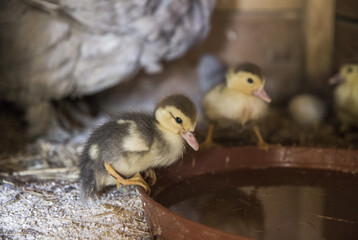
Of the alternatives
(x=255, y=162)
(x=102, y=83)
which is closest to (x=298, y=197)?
(x=255, y=162)

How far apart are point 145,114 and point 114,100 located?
182cm

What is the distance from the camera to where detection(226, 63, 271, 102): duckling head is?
2.15 metres

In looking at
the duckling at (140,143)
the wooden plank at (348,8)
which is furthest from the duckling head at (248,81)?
the wooden plank at (348,8)

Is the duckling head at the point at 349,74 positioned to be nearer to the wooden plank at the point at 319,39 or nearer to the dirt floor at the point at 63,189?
the dirt floor at the point at 63,189

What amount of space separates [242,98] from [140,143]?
757mm

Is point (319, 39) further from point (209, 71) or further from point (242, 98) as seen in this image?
point (242, 98)

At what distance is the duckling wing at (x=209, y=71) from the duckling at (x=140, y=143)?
4.73 feet

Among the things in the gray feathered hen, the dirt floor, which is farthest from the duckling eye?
the gray feathered hen

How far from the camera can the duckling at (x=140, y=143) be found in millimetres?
1653

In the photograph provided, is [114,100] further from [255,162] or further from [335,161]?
[335,161]

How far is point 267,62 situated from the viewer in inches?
134

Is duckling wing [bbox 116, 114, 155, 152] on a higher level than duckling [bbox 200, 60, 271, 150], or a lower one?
higher

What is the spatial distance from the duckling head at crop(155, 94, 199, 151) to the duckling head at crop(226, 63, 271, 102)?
561mm

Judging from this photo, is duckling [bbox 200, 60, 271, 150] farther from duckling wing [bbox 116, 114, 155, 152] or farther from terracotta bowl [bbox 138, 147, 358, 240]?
duckling wing [bbox 116, 114, 155, 152]
